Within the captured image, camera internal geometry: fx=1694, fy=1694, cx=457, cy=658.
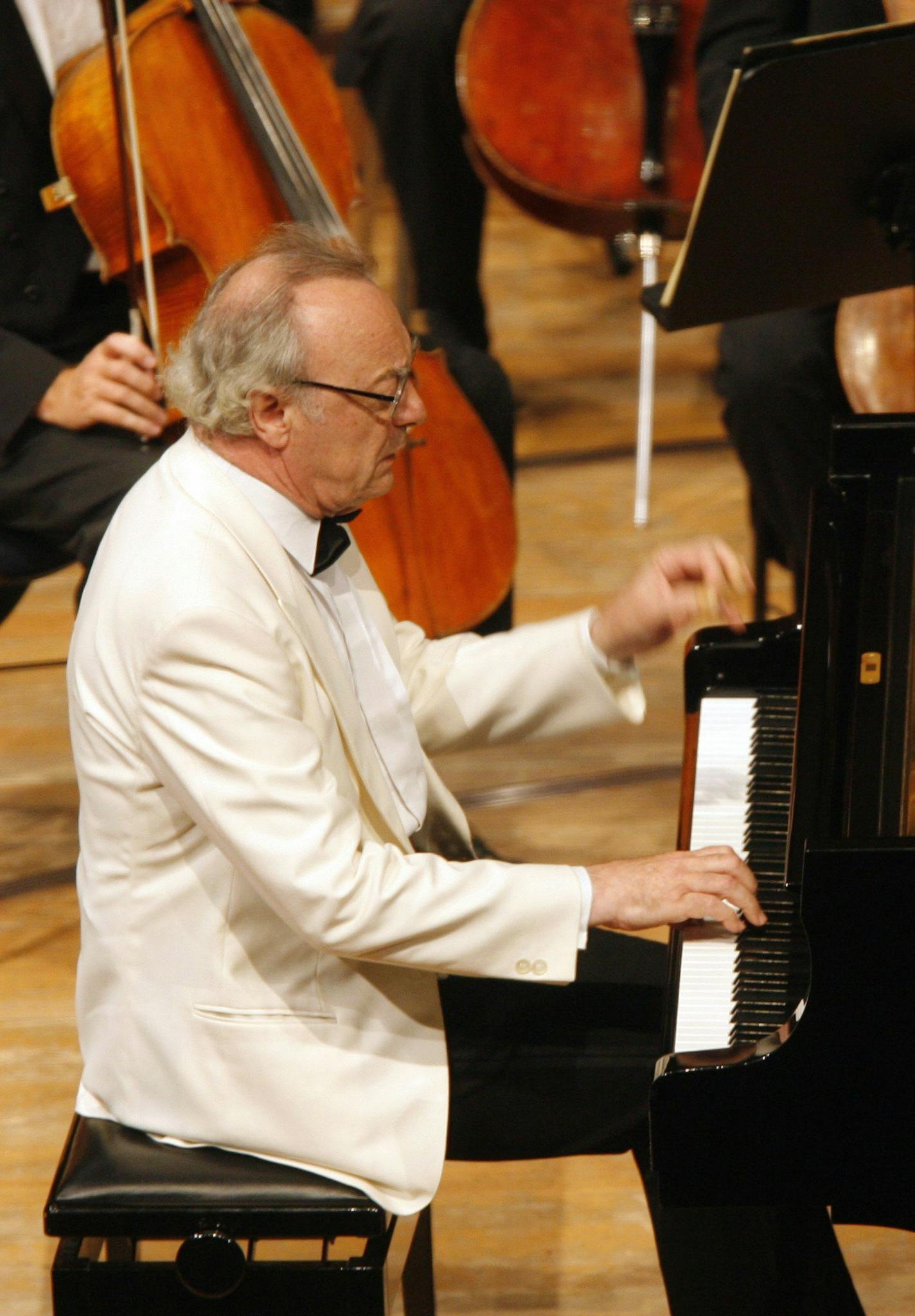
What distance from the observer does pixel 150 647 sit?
135 centimetres

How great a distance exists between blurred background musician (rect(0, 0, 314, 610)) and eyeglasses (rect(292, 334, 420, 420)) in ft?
3.06

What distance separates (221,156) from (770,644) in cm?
121

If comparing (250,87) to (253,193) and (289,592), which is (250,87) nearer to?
(253,193)

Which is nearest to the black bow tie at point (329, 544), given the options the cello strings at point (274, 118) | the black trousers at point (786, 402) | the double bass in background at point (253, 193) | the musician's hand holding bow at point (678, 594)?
the musician's hand holding bow at point (678, 594)

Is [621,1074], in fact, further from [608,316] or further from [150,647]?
[608,316]

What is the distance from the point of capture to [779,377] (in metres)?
2.74

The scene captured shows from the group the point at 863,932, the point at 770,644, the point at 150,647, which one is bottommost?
the point at 770,644

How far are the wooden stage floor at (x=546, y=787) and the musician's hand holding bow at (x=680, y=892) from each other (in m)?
0.74

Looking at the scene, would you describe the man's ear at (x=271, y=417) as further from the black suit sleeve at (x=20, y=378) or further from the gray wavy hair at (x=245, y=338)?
the black suit sleeve at (x=20, y=378)

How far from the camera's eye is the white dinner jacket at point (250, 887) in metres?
1.35

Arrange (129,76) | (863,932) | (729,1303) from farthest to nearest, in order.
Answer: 1. (129,76)
2. (729,1303)
3. (863,932)

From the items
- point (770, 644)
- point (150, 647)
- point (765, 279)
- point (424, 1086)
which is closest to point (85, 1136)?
point (424, 1086)

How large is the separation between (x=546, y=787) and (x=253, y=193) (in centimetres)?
116

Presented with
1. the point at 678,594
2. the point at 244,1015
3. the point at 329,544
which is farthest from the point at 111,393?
the point at 244,1015
